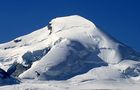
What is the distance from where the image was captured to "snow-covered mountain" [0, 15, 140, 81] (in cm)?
17212

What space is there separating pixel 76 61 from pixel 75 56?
6.66 ft

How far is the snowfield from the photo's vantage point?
164875 mm

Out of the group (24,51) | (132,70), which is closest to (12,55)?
(24,51)

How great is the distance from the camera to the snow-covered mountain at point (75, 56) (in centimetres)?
17212

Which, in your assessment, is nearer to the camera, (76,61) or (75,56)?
(76,61)

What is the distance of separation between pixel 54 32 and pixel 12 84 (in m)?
39.1

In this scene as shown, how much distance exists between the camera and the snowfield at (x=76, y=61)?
165 m

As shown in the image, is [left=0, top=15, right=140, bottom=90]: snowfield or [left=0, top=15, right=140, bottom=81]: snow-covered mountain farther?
[left=0, top=15, right=140, bottom=81]: snow-covered mountain

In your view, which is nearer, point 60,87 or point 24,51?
point 60,87

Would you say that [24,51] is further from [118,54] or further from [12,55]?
[118,54]

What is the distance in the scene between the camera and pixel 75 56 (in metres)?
178

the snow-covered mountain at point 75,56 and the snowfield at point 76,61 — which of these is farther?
the snow-covered mountain at point 75,56

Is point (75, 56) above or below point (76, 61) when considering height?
above

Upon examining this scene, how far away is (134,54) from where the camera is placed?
189875mm
